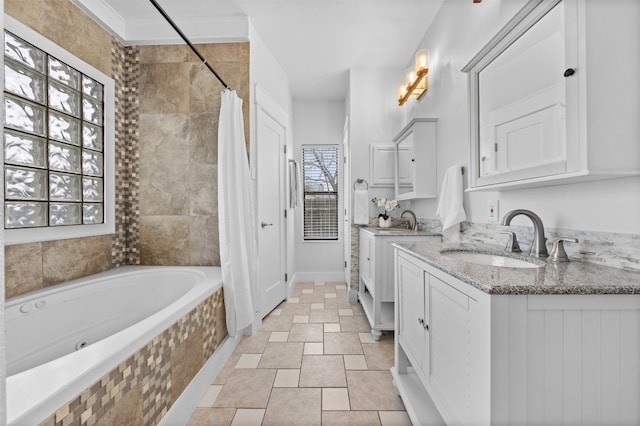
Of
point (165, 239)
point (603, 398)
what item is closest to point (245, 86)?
point (165, 239)

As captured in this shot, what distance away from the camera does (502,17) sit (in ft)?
4.80

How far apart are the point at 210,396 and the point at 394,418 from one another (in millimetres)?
1003

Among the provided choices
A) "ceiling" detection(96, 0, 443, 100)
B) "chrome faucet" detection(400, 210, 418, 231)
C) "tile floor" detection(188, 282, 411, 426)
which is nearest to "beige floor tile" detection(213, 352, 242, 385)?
"tile floor" detection(188, 282, 411, 426)

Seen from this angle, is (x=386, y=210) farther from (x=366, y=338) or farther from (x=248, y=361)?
(x=248, y=361)

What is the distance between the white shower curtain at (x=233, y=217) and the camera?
2021mm

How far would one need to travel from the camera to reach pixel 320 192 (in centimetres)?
409

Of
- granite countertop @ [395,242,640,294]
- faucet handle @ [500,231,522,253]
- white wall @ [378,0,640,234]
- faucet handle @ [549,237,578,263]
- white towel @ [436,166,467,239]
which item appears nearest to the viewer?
granite countertop @ [395,242,640,294]

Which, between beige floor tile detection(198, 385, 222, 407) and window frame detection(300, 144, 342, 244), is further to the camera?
window frame detection(300, 144, 342, 244)

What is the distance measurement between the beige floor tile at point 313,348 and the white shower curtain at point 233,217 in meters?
0.47

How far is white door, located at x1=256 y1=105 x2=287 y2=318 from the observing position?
259 cm

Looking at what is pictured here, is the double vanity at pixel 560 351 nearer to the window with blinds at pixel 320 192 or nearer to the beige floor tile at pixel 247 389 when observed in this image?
the beige floor tile at pixel 247 389

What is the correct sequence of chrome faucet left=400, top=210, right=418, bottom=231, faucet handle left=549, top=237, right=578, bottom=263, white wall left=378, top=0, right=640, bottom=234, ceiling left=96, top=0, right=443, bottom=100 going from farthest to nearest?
chrome faucet left=400, top=210, right=418, bottom=231 → ceiling left=96, top=0, right=443, bottom=100 → faucet handle left=549, top=237, right=578, bottom=263 → white wall left=378, top=0, right=640, bottom=234

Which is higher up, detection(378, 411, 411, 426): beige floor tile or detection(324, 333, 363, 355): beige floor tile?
detection(324, 333, 363, 355): beige floor tile

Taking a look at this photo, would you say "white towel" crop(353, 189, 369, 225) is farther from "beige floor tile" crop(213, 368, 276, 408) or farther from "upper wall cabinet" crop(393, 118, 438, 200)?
"beige floor tile" crop(213, 368, 276, 408)
